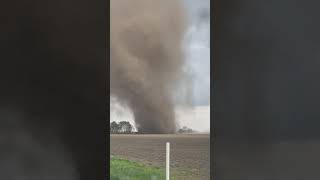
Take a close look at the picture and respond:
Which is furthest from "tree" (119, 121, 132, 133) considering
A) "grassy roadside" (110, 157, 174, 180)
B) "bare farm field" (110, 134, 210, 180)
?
"grassy roadside" (110, 157, 174, 180)

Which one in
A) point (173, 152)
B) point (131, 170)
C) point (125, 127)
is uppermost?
point (125, 127)

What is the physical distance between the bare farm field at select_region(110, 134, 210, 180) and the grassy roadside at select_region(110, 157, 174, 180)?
39 millimetres

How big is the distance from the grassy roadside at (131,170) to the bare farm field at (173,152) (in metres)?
0.04

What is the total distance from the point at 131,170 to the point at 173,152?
14.4 inches

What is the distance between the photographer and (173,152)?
318 centimetres

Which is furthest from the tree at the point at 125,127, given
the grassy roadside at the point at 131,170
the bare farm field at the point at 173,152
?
the grassy roadside at the point at 131,170

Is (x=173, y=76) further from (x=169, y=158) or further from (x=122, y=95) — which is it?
(x=169, y=158)

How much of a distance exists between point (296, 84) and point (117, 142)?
1563 mm

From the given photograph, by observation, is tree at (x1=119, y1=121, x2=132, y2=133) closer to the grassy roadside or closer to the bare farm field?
the bare farm field

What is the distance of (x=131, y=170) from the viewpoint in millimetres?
3277

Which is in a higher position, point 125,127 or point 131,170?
point 125,127

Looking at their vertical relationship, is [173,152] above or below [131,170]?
above

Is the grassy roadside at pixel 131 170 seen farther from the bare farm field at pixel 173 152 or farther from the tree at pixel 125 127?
the tree at pixel 125 127

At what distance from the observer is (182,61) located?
3.19 m
